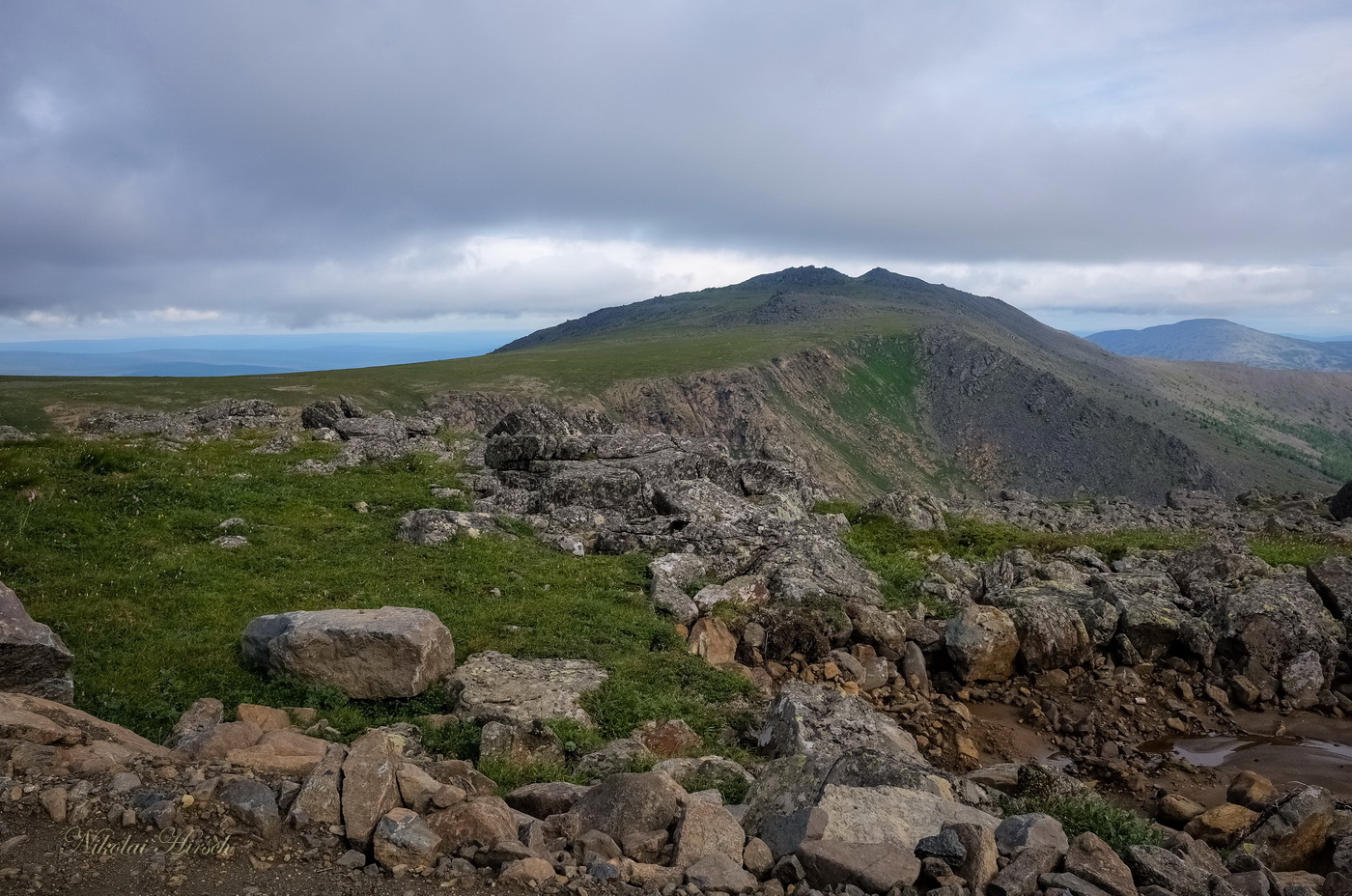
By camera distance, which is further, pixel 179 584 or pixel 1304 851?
pixel 179 584

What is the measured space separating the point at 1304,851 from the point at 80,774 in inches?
586

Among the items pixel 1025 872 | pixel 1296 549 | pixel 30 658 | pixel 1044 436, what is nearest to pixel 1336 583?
pixel 1296 549

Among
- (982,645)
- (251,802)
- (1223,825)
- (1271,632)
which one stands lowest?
(1223,825)

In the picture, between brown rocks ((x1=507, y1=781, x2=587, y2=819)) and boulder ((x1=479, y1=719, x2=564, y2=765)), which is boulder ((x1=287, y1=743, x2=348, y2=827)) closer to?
brown rocks ((x1=507, y1=781, x2=587, y2=819))

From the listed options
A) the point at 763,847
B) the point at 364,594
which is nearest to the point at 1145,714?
the point at 763,847

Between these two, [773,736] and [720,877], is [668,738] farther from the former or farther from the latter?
[720,877]

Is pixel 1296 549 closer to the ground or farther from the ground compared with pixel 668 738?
closer to the ground

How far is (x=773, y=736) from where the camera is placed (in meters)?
12.7

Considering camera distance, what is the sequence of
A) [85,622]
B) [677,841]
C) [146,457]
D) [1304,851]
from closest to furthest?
[677,841] → [1304,851] → [85,622] → [146,457]

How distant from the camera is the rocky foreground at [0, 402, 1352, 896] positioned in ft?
24.7

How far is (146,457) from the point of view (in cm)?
2545

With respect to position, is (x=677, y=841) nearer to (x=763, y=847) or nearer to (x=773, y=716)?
(x=763, y=847)

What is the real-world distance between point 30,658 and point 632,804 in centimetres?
902

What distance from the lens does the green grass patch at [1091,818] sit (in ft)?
31.3
